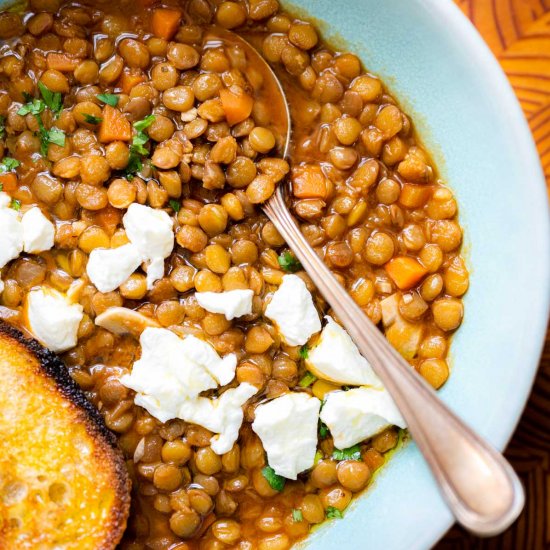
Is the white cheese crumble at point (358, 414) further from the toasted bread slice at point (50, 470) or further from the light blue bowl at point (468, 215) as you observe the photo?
the toasted bread slice at point (50, 470)

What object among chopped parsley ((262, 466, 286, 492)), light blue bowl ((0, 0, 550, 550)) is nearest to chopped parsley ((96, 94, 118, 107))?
light blue bowl ((0, 0, 550, 550))

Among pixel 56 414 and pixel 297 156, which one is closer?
pixel 56 414

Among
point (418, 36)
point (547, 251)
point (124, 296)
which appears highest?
point (418, 36)

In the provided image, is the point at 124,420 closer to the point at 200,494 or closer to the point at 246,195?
the point at 200,494

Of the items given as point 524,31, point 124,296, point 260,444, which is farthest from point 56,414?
point 524,31

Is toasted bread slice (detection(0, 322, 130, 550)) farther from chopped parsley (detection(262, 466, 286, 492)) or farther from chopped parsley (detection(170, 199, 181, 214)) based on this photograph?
chopped parsley (detection(170, 199, 181, 214))

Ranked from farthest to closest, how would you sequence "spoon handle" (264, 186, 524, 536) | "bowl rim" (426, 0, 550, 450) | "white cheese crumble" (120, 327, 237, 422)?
"white cheese crumble" (120, 327, 237, 422)
"bowl rim" (426, 0, 550, 450)
"spoon handle" (264, 186, 524, 536)

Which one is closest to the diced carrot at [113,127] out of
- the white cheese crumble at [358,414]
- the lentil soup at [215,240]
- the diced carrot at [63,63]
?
the lentil soup at [215,240]

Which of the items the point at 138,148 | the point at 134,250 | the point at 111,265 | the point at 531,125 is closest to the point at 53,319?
the point at 111,265
